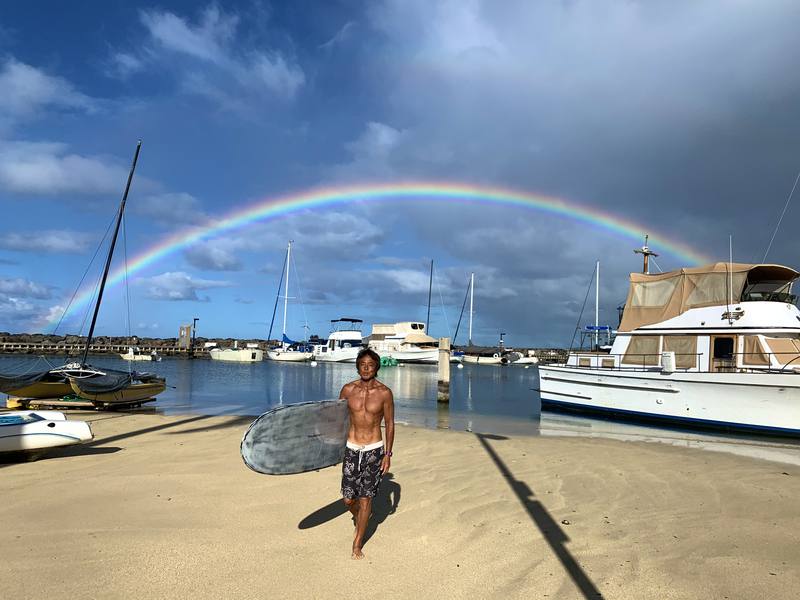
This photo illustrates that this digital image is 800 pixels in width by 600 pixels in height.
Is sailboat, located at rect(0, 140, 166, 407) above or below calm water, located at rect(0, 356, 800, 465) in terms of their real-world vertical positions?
above

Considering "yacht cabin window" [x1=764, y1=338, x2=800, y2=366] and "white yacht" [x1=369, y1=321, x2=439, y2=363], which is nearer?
"yacht cabin window" [x1=764, y1=338, x2=800, y2=366]

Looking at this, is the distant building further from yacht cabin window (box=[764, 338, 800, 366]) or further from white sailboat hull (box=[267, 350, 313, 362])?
yacht cabin window (box=[764, 338, 800, 366])

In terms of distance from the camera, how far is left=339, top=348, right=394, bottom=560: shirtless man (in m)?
5.05

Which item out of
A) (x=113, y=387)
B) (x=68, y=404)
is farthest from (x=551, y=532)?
(x=113, y=387)

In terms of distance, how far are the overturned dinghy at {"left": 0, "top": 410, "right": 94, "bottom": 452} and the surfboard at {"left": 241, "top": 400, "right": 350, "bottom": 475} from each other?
17.3ft

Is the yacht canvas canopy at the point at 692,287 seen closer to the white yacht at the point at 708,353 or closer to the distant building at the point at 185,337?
the white yacht at the point at 708,353

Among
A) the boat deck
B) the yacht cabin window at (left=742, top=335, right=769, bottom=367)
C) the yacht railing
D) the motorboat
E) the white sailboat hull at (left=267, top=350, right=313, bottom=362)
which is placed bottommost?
the motorboat

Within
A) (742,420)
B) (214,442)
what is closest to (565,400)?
(742,420)

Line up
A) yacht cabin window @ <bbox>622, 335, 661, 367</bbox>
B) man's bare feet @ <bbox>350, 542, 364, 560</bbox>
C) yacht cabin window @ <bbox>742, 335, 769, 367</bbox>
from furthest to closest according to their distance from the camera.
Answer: yacht cabin window @ <bbox>622, 335, 661, 367</bbox>, yacht cabin window @ <bbox>742, 335, 769, 367</bbox>, man's bare feet @ <bbox>350, 542, 364, 560</bbox>

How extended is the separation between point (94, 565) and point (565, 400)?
2289 cm

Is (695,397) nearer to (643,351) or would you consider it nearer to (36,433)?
(643,351)

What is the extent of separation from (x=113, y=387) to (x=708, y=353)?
22.4 m

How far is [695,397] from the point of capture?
18641 mm

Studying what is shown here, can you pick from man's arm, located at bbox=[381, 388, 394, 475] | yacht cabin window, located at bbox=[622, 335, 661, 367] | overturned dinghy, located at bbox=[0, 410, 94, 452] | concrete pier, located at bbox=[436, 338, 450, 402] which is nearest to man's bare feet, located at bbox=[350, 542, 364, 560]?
man's arm, located at bbox=[381, 388, 394, 475]
